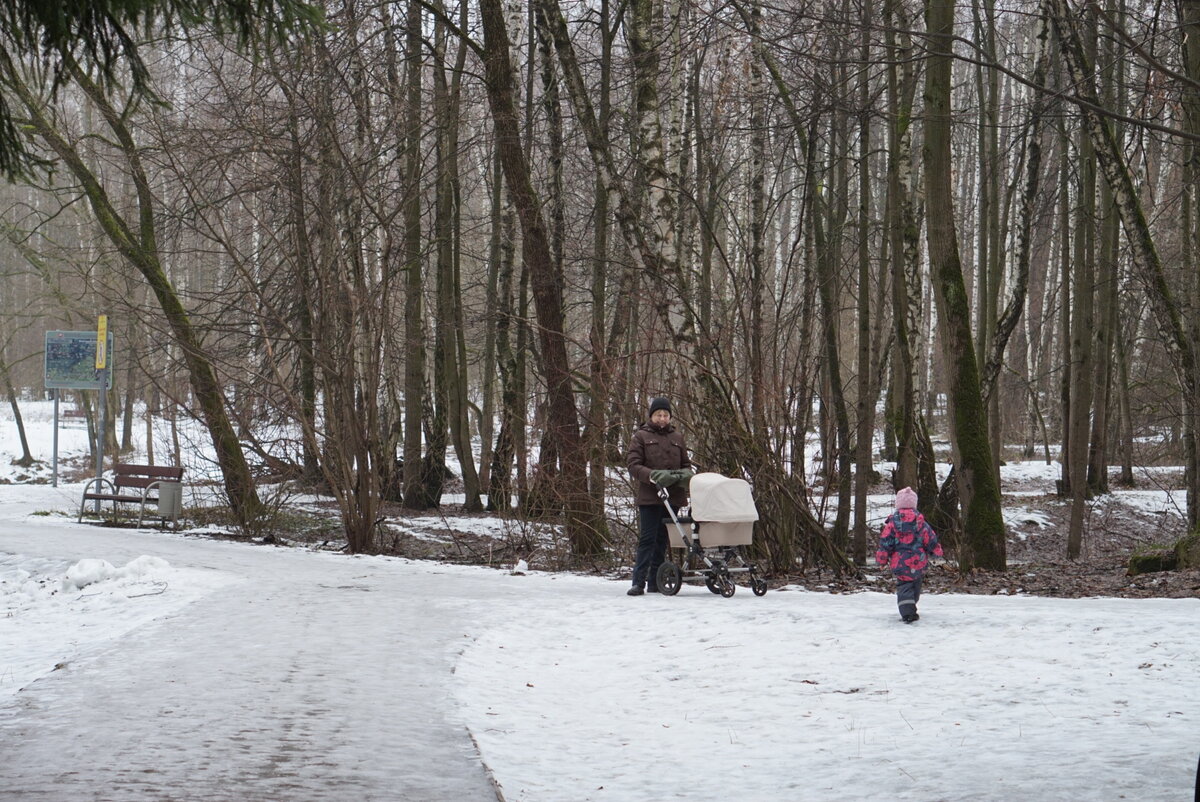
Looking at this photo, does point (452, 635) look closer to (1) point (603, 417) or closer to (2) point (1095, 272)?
(1) point (603, 417)

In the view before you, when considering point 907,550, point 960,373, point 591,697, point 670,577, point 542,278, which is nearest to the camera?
point 591,697

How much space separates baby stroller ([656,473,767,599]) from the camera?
11359 millimetres

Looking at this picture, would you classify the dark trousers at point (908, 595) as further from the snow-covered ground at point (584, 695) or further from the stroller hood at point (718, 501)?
the stroller hood at point (718, 501)

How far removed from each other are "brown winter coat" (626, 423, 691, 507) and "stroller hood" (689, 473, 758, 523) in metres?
0.52

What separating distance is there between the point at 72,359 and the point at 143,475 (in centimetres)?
922

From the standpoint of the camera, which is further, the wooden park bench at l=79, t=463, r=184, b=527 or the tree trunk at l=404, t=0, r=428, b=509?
the tree trunk at l=404, t=0, r=428, b=509

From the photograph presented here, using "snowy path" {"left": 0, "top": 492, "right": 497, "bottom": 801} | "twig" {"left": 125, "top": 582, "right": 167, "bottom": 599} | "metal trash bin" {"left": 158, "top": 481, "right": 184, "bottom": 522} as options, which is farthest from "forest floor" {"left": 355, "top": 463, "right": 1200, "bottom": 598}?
"twig" {"left": 125, "top": 582, "right": 167, "bottom": 599}

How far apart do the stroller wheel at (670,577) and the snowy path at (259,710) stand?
203cm

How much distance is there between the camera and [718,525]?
449 inches

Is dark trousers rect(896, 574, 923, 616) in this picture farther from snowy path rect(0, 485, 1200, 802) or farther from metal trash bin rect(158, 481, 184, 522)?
metal trash bin rect(158, 481, 184, 522)

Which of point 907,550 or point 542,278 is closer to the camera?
point 907,550

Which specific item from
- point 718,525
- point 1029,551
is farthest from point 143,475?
point 1029,551

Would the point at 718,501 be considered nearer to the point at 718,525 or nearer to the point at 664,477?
the point at 718,525

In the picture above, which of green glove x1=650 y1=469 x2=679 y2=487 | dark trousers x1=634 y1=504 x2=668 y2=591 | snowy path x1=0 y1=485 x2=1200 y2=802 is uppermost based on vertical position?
green glove x1=650 y1=469 x2=679 y2=487
